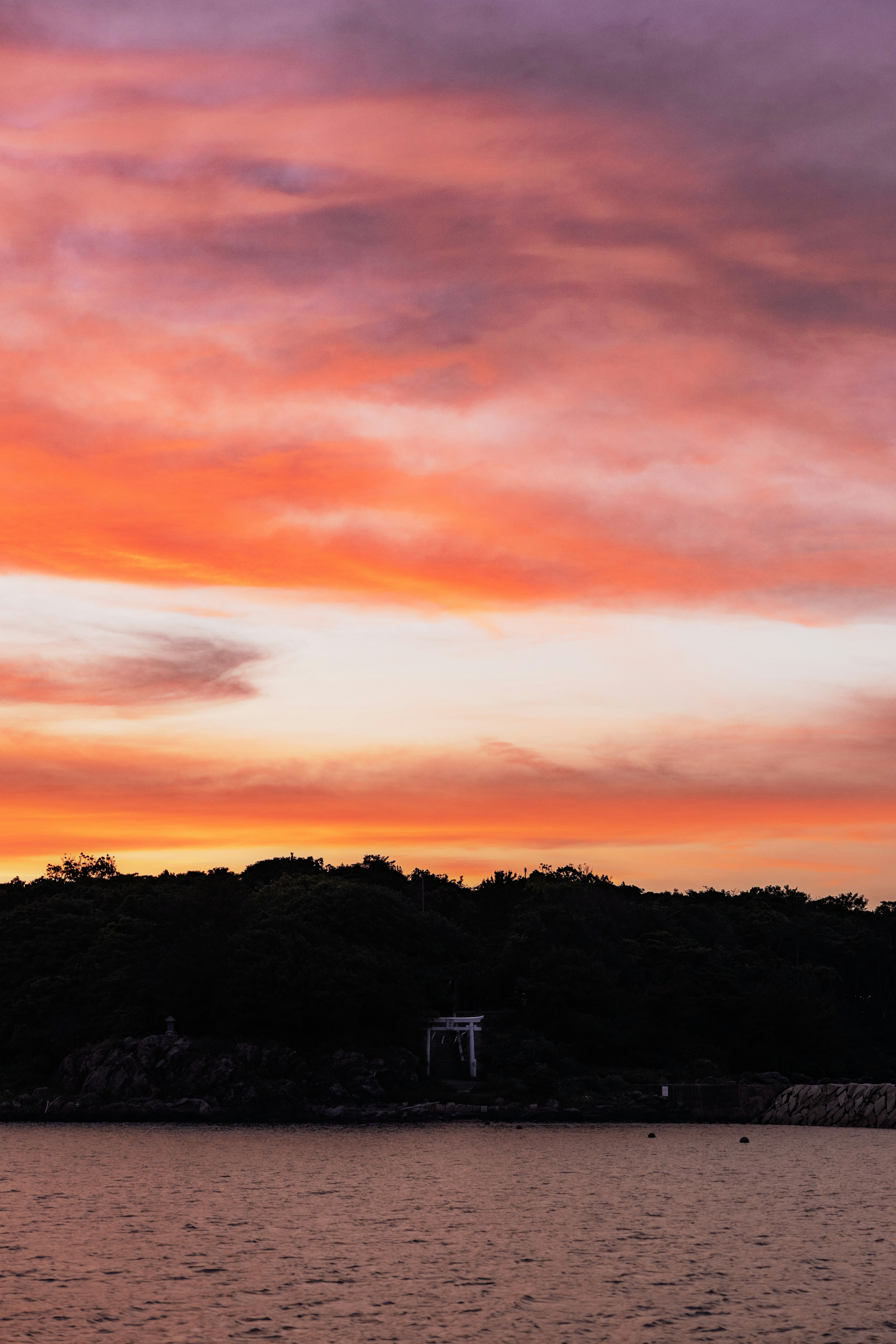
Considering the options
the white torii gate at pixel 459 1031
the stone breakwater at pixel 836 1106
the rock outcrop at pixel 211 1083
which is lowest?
the stone breakwater at pixel 836 1106

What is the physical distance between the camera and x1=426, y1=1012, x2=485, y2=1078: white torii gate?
9831 cm

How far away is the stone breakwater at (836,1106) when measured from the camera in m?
92.9

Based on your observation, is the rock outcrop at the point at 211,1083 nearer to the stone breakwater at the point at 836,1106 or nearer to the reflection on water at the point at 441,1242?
the reflection on water at the point at 441,1242

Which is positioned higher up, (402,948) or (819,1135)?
(402,948)

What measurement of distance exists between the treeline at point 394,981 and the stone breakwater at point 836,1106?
7.67m

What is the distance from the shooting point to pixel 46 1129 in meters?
85.4

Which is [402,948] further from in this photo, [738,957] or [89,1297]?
[89,1297]

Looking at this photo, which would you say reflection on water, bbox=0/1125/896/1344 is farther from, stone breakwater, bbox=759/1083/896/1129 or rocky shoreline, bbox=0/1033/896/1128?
stone breakwater, bbox=759/1083/896/1129

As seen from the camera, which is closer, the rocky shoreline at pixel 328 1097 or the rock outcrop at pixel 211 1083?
the rocky shoreline at pixel 328 1097

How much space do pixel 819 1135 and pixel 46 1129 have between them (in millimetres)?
50689

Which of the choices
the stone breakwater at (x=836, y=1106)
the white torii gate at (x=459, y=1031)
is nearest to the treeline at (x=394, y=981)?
the white torii gate at (x=459, y=1031)

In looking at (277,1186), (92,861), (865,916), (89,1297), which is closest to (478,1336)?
(89,1297)

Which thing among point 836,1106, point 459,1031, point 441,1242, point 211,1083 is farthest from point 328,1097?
point 441,1242

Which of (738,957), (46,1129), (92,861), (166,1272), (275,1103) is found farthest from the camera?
(92,861)
